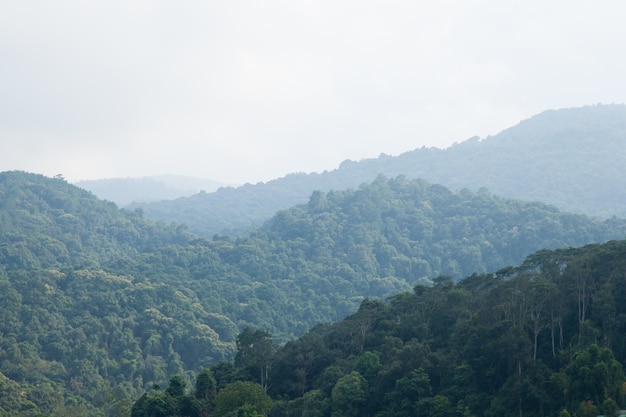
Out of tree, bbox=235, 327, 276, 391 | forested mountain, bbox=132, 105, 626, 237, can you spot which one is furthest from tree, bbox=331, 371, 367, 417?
forested mountain, bbox=132, 105, 626, 237

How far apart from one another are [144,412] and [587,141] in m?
139

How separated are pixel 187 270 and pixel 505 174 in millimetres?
87919

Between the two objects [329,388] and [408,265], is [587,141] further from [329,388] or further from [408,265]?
[329,388]

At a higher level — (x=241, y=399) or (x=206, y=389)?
(x=241, y=399)

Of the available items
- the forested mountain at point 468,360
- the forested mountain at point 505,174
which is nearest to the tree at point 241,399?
the forested mountain at point 468,360

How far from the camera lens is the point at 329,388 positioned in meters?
41.1

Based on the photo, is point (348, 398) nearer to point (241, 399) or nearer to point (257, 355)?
→ point (241, 399)

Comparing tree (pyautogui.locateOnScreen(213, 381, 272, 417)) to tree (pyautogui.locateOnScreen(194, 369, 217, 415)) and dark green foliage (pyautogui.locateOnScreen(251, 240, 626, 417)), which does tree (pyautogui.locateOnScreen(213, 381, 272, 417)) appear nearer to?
dark green foliage (pyautogui.locateOnScreen(251, 240, 626, 417))

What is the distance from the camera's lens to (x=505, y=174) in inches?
6462

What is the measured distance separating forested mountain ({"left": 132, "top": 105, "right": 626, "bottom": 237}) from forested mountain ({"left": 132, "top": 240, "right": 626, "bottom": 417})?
82539 mm

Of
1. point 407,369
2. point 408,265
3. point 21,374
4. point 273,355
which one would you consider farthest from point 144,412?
point 408,265

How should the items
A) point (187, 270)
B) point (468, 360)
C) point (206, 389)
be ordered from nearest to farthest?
point (468, 360), point (206, 389), point (187, 270)

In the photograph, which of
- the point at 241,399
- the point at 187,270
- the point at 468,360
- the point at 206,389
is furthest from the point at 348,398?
the point at 187,270

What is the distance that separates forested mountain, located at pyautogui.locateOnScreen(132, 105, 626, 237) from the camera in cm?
14638
